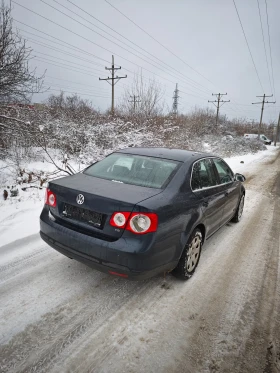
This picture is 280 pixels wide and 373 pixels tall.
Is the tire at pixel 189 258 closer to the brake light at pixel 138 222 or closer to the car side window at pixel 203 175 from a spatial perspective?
the car side window at pixel 203 175

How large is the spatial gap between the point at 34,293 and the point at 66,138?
31.5 feet

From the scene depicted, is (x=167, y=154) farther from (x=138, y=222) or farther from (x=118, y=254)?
(x=118, y=254)

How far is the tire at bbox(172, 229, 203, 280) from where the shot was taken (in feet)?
9.13

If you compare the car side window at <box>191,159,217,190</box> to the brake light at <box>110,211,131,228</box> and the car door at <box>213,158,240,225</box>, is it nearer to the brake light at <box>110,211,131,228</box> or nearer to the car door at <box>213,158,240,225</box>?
the car door at <box>213,158,240,225</box>

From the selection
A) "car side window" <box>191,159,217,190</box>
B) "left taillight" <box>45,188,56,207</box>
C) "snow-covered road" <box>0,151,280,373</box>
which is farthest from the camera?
"car side window" <box>191,159,217,190</box>

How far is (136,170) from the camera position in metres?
3.01

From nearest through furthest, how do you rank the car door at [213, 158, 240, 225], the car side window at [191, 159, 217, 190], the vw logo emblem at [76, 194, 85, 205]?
the vw logo emblem at [76, 194, 85, 205], the car side window at [191, 159, 217, 190], the car door at [213, 158, 240, 225]

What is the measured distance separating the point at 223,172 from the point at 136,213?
2460 millimetres

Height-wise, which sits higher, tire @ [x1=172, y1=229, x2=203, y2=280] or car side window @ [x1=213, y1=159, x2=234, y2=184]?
car side window @ [x1=213, y1=159, x2=234, y2=184]

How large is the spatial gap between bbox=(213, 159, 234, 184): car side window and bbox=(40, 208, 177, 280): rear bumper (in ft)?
6.39

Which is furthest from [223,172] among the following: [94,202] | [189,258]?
[94,202]

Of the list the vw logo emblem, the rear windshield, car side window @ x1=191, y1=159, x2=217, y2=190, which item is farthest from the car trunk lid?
car side window @ x1=191, y1=159, x2=217, y2=190

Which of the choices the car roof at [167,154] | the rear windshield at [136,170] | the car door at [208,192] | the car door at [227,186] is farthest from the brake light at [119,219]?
the car door at [227,186]

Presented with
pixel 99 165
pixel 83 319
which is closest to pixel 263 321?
pixel 83 319
